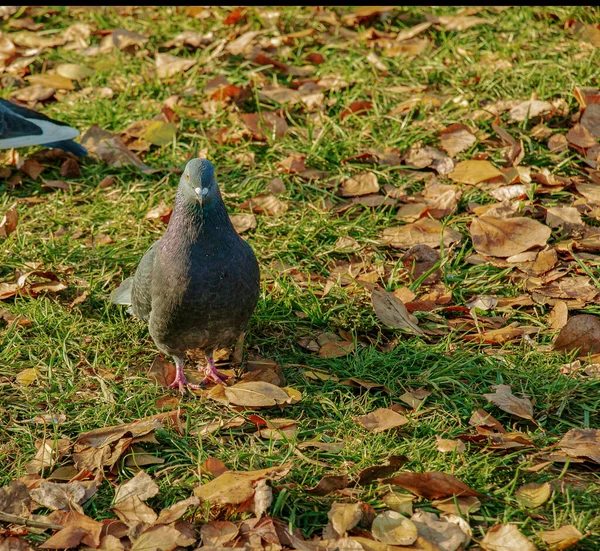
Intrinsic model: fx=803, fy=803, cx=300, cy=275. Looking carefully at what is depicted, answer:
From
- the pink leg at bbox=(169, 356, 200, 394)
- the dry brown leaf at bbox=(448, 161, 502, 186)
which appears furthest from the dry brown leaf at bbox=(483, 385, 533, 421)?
the dry brown leaf at bbox=(448, 161, 502, 186)

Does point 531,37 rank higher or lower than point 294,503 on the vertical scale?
higher

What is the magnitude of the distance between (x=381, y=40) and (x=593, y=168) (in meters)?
2.15

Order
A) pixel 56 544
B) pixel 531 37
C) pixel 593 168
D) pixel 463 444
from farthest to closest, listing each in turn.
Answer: pixel 531 37
pixel 593 168
pixel 463 444
pixel 56 544

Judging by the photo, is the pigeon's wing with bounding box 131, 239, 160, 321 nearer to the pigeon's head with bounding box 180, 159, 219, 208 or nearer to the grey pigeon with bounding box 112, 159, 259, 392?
the grey pigeon with bounding box 112, 159, 259, 392

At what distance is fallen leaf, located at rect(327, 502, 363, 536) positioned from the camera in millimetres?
2785

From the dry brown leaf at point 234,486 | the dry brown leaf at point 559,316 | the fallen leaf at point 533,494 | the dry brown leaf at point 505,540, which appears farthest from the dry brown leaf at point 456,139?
the dry brown leaf at point 505,540

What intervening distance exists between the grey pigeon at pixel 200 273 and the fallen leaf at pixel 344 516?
1.01 metres

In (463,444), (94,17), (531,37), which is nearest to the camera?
(463,444)

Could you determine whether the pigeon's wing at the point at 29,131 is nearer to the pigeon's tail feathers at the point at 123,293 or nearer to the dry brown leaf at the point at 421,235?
the pigeon's tail feathers at the point at 123,293

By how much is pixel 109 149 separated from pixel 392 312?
2420mm

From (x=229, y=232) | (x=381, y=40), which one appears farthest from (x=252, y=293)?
(x=381, y=40)

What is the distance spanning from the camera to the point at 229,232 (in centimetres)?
353

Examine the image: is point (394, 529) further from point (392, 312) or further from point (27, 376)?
point (27, 376)

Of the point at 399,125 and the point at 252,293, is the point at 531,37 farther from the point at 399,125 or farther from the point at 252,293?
the point at 252,293
